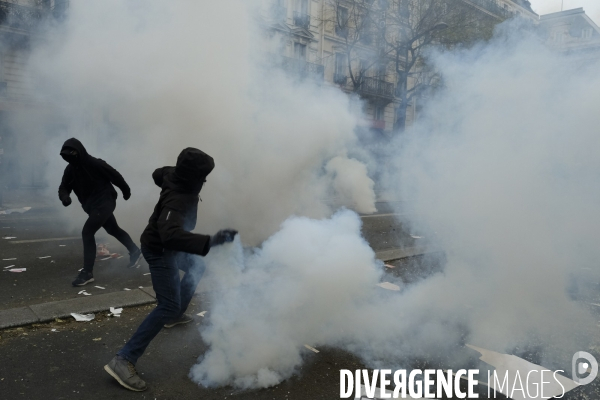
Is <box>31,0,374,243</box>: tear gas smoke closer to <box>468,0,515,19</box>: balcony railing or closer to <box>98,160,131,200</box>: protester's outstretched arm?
<box>98,160,131,200</box>: protester's outstretched arm

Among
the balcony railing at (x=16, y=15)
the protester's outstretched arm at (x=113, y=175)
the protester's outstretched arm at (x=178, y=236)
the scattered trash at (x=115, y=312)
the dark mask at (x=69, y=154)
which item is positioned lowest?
the scattered trash at (x=115, y=312)

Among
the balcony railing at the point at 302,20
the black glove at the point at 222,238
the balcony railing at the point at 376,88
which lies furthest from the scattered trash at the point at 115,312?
the balcony railing at the point at 376,88

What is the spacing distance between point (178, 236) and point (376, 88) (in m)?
12.2

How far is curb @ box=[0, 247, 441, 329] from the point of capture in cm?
362

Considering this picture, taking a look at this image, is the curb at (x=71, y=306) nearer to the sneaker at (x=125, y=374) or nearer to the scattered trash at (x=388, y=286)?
the sneaker at (x=125, y=374)

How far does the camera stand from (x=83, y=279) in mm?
4711

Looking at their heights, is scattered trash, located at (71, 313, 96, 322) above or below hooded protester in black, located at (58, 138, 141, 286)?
below

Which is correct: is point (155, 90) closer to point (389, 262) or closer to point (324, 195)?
point (324, 195)

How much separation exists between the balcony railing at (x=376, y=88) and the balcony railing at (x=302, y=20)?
8.64 ft

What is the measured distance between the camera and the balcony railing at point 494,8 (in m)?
4.69

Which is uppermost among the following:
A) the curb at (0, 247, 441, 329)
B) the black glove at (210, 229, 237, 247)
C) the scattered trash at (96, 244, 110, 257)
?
the black glove at (210, 229, 237, 247)

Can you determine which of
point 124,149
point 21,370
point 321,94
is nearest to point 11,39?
point 124,149

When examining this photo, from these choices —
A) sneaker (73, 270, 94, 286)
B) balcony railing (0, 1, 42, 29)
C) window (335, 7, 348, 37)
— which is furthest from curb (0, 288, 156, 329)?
balcony railing (0, 1, 42, 29)

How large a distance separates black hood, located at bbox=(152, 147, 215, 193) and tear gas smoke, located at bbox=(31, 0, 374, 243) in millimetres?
3102
